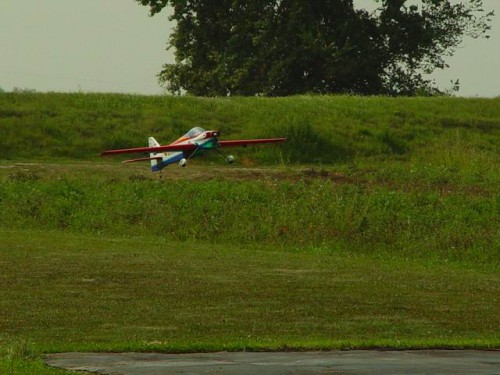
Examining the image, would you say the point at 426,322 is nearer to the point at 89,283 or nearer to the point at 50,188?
the point at 89,283

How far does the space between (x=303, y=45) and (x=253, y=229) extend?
1356 inches

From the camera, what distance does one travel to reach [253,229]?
98.6 ft

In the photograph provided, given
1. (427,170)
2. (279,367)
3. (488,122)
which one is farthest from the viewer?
(488,122)

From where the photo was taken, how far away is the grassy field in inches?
659

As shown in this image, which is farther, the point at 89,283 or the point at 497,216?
the point at 497,216

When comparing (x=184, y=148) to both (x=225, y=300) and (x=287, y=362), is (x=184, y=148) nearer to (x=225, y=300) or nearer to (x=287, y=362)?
(x=225, y=300)

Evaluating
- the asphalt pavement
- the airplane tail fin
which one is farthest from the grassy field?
the airplane tail fin

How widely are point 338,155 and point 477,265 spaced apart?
19.1 m

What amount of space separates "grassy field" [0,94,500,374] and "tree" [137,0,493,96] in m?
11.7

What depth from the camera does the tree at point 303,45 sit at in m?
64.4

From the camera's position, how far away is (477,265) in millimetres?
26547

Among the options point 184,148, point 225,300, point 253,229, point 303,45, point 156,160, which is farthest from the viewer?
point 303,45

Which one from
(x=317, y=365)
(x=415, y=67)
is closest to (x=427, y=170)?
(x=317, y=365)

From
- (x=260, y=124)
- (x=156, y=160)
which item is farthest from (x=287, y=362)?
(x=260, y=124)
